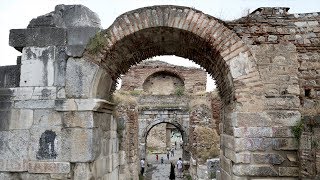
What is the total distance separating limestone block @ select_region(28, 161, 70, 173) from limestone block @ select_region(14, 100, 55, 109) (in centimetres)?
86

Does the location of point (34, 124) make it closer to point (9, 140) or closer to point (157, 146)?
point (9, 140)

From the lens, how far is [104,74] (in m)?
5.33

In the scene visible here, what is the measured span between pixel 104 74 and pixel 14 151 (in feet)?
6.04

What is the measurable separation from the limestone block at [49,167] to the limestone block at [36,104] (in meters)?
0.86

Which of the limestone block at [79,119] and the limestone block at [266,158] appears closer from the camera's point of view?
the limestone block at [266,158]

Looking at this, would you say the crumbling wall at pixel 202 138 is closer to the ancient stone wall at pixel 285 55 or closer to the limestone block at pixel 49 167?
the ancient stone wall at pixel 285 55

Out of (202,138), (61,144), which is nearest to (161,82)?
(202,138)

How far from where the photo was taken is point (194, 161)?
14625 millimetres

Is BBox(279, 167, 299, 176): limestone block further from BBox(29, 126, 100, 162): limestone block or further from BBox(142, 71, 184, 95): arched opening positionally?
BBox(142, 71, 184, 95): arched opening

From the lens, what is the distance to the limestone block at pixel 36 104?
5.04 m

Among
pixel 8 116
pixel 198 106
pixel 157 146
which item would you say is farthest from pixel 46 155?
pixel 157 146

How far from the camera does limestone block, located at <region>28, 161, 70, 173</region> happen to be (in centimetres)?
492

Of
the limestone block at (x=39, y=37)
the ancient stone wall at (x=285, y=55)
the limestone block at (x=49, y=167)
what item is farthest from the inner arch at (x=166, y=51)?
the limestone block at (x=49, y=167)

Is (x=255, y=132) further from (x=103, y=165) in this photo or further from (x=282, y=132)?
(x=103, y=165)
